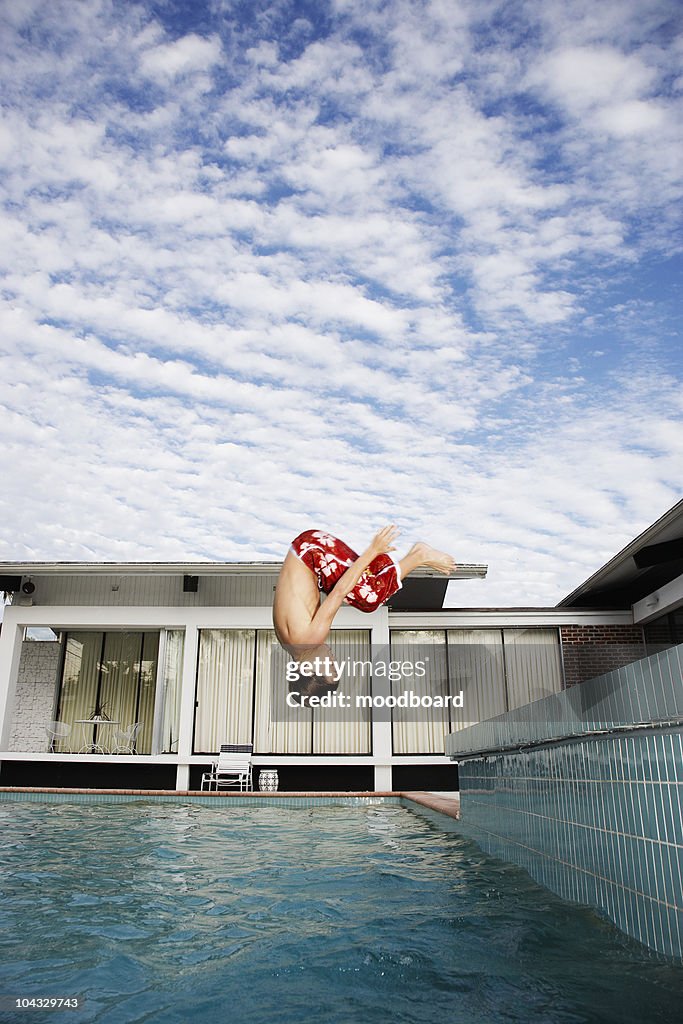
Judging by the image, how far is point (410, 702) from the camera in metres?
12.8

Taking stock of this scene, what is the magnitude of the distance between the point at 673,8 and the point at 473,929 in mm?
10271

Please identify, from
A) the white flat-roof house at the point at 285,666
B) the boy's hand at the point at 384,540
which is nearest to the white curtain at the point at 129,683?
the white flat-roof house at the point at 285,666

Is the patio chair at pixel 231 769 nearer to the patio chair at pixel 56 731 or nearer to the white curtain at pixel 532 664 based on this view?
the patio chair at pixel 56 731

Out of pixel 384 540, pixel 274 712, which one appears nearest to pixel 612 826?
pixel 384 540

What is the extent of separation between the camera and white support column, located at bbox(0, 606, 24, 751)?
12391mm

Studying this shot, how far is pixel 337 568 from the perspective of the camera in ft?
8.91

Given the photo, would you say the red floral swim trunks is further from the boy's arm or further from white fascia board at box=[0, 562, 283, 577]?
white fascia board at box=[0, 562, 283, 577]

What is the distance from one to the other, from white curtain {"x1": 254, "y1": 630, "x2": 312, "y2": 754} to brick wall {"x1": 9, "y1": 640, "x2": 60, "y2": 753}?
16.1 ft

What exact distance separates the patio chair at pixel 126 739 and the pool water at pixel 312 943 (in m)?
8.27

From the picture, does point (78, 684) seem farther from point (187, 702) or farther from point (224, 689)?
point (224, 689)

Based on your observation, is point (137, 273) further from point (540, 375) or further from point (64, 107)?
point (540, 375)

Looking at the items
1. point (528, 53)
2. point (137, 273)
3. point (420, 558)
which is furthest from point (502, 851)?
point (137, 273)

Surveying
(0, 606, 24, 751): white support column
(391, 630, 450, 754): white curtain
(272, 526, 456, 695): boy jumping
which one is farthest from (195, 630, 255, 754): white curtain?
(272, 526, 456, 695): boy jumping

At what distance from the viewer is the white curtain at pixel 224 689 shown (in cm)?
Answer: 1231
